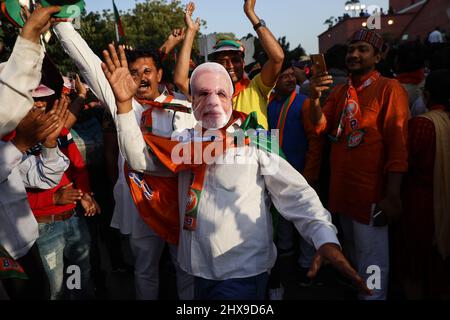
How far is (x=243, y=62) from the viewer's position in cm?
340

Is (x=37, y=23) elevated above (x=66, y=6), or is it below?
below

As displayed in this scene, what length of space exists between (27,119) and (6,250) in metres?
0.72


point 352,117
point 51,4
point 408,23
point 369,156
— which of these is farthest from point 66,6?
point 408,23

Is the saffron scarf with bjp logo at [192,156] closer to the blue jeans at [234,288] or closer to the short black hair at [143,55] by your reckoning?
the blue jeans at [234,288]

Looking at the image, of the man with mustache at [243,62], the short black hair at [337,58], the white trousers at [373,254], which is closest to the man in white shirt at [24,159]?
the man with mustache at [243,62]

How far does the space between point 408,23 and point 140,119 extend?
32.4 metres

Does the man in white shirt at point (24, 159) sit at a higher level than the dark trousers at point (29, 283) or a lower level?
higher

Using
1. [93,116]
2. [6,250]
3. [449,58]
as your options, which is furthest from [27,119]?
[449,58]

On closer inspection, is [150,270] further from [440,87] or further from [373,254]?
[440,87]

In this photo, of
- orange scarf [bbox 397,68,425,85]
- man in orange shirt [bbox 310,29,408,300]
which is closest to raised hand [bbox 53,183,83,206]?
man in orange shirt [bbox 310,29,408,300]

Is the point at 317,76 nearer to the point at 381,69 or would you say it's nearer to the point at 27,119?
the point at 27,119

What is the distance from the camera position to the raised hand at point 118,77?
1.99 metres

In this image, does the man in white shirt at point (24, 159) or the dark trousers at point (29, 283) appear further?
the dark trousers at point (29, 283)

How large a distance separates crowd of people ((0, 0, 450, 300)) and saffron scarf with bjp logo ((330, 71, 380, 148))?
1 centimetres
